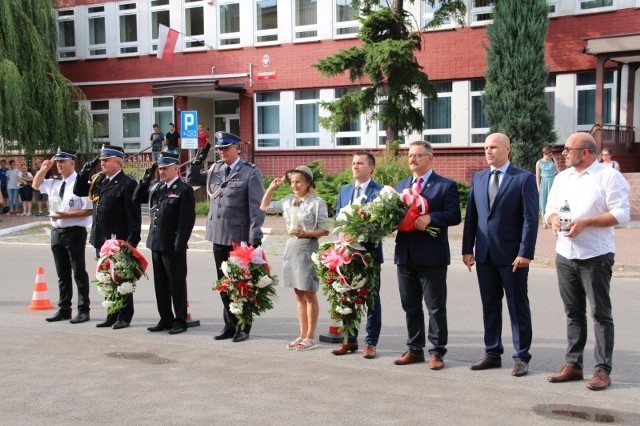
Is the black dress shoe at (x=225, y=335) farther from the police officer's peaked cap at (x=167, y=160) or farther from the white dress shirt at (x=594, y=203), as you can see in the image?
the white dress shirt at (x=594, y=203)

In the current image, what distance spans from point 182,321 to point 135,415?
325 cm

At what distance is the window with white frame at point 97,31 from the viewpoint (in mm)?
34688

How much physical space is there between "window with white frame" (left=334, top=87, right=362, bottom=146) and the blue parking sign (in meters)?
6.87

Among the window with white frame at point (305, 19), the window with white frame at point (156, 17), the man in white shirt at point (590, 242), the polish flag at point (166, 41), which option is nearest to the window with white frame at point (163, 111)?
the window with white frame at point (156, 17)

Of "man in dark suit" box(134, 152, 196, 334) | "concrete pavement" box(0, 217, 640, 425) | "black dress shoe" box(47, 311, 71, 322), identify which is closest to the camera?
"concrete pavement" box(0, 217, 640, 425)

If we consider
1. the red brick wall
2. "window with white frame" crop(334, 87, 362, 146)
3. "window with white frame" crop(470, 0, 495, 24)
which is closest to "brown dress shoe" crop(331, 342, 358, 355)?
the red brick wall

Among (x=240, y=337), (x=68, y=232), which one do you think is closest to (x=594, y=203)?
(x=240, y=337)

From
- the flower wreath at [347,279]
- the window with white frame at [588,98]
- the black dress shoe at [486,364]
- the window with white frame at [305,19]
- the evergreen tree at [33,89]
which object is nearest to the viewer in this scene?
the black dress shoe at [486,364]

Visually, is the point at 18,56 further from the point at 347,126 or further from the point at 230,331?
the point at 230,331

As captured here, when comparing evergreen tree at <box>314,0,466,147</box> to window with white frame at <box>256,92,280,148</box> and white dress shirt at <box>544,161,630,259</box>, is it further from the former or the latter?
white dress shirt at <box>544,161,630,259</box>

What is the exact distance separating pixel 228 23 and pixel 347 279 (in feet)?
84.3

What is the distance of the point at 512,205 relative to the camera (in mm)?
7223

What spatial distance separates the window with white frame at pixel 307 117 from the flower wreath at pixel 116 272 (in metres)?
21.1

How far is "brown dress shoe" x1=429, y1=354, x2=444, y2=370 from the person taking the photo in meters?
7.55
